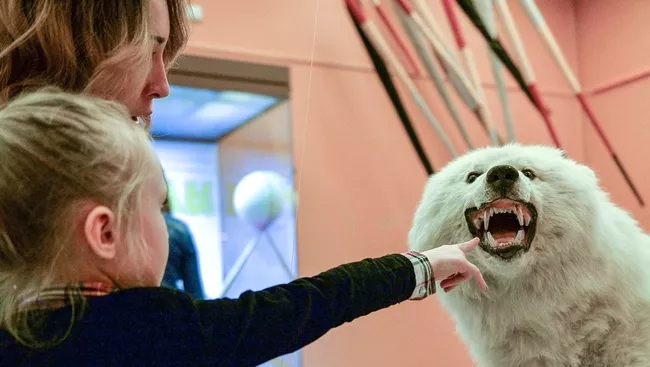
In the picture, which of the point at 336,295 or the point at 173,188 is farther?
the point at 173,188

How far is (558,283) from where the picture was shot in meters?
0.92

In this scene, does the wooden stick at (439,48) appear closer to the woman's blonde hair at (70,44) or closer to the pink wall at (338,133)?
the pink wall at (338,133)

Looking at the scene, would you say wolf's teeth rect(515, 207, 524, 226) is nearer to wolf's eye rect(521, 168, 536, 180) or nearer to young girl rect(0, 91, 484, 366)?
wolf's eye rect(521, 168, 536, 180)

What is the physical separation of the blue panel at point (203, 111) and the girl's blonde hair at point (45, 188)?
116 cm

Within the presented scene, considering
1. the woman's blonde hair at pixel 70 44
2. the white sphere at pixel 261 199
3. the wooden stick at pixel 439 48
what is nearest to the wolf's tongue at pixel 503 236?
the woman's blonde hair at pixel 70 44

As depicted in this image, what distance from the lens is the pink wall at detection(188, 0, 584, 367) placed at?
173cm

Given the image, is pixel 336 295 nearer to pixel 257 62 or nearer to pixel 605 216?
pixel 605 216

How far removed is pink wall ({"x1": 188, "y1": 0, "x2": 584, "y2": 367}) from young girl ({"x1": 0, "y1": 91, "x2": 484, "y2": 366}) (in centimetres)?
117

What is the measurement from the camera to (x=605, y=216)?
0.97m

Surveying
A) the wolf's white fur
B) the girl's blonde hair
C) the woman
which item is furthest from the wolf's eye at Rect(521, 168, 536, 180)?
the girl's blonde hair

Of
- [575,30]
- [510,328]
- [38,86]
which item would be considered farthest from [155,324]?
[575,30]

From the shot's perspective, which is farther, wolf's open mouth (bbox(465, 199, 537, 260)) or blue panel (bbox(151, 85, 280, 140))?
blue panel (bbox(151, 85, 280, 140))

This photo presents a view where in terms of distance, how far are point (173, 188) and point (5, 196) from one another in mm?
1237

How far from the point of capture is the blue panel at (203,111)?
1.73 meters
